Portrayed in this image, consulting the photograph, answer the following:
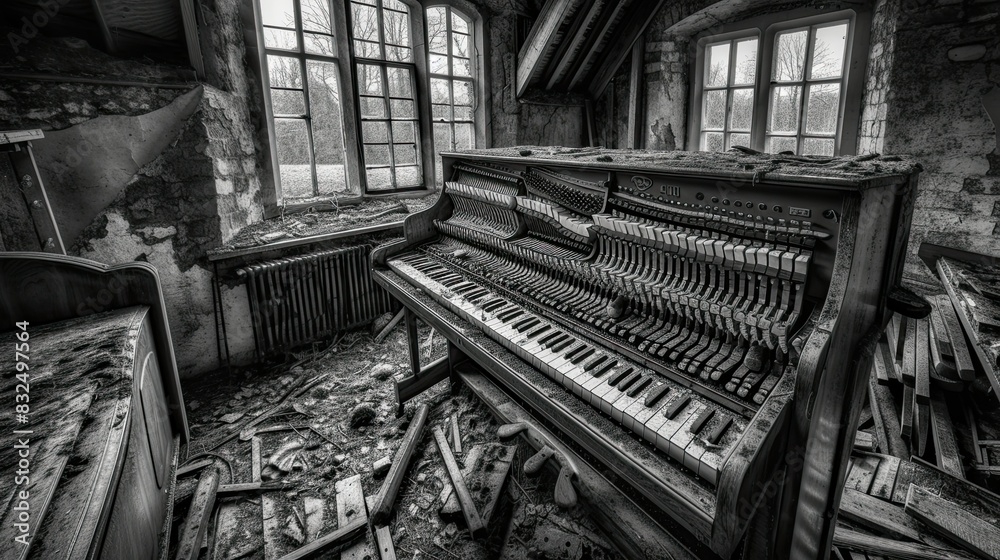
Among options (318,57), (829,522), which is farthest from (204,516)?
(318,57)

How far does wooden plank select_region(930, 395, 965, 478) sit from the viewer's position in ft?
7.43

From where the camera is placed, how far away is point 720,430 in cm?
127

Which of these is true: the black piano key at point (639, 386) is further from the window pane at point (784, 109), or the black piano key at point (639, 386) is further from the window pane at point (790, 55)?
the window pane at point (790, 55)

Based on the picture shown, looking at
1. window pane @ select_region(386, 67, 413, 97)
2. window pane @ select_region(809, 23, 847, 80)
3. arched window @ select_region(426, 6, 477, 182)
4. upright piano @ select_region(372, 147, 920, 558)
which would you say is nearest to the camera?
upright piano @ select_region(372, 147, 920, 558)

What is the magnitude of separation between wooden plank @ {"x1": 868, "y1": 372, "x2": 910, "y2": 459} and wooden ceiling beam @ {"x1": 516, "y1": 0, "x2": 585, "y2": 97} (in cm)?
463

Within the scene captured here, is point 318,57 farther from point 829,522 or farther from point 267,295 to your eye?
point 829,522

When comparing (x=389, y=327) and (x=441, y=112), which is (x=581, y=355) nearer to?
(x=389, y=327)

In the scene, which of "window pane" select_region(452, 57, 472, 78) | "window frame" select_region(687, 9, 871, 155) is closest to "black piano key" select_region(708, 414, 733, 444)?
"window frame" select_region(687, 9, 871, 155)

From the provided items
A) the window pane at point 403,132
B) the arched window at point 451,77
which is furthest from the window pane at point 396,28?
the window pane at point 403,132

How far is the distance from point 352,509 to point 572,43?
215 inches

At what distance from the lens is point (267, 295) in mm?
4012

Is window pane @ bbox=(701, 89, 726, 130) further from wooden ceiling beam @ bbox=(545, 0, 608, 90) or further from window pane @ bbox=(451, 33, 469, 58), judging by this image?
window pane @ bbox=(451, 33, 469, 58)

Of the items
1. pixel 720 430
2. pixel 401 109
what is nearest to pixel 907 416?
pixel 720 430

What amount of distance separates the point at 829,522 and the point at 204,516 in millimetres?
2866
